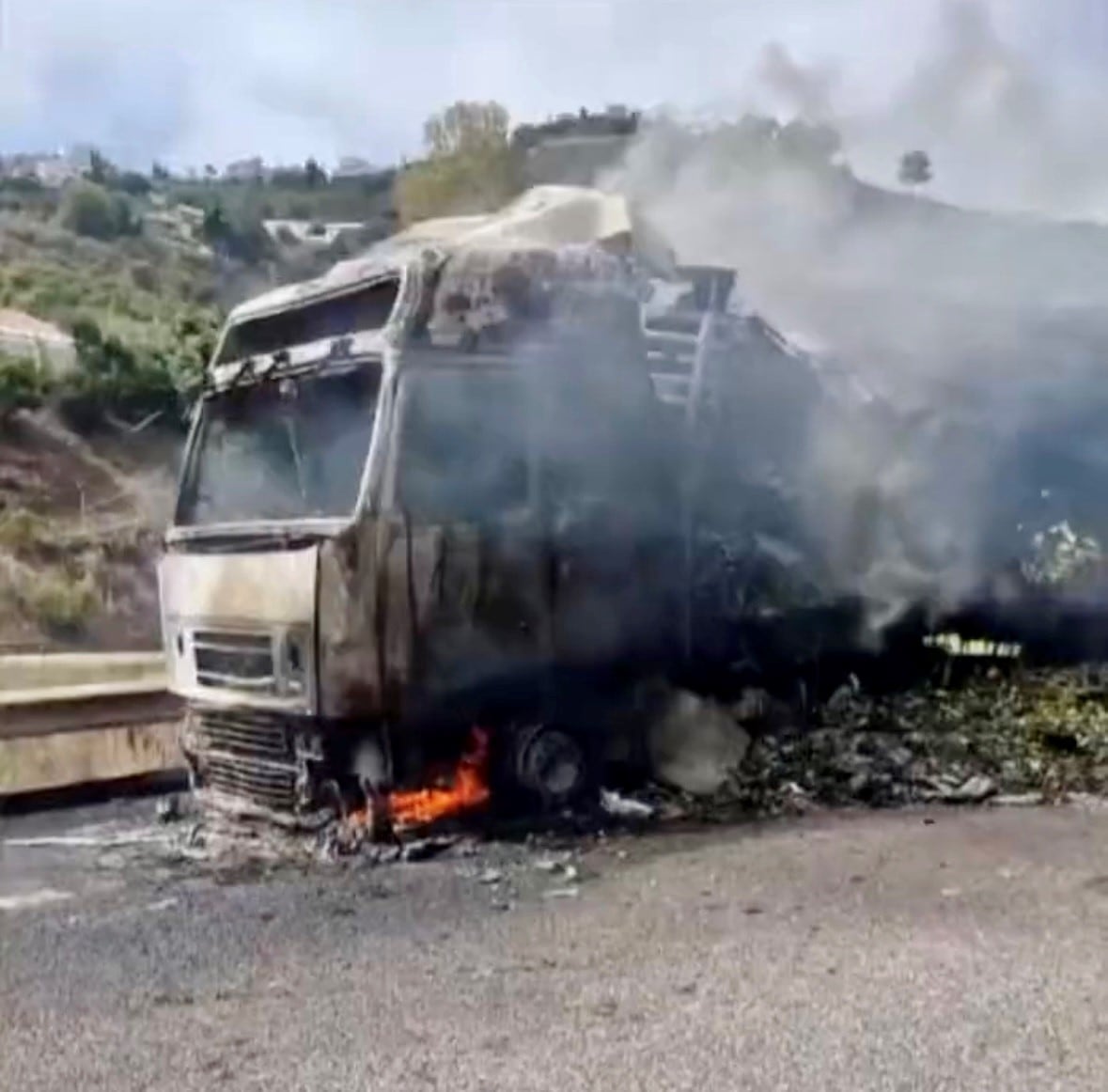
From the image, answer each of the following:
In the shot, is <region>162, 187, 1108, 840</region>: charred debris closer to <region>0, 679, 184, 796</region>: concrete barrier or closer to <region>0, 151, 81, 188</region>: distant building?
<region>0, 679, 184, 796</region>: concrete barrier

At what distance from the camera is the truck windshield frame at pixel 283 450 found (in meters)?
7.58

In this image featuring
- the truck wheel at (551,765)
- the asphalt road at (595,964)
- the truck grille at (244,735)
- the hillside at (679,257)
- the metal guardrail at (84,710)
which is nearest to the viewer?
the asphalt road at (595,964)

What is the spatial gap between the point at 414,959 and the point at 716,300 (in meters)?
4.18

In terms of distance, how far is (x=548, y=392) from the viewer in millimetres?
7910

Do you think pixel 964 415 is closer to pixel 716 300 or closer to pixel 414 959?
pixel 716 300

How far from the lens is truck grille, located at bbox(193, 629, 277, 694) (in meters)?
7.54

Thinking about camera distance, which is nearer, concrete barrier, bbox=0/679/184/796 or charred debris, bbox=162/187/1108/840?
Answer: charred debris, bbox=162/187/1108/840

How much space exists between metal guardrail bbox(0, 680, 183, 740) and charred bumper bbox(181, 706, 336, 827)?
4.00ft

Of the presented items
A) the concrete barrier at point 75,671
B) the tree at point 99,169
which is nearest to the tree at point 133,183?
the tree at point 99,169

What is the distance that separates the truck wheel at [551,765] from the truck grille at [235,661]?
1143 mm

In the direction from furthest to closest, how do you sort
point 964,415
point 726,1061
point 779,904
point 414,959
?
point 964,415 < point 779,904 < point 414,959 < point 726,1061

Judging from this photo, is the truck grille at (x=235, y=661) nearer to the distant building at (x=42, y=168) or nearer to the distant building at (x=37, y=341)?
the distant building at (x=37, y=341)

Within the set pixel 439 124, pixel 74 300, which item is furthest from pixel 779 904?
pixel 74 300

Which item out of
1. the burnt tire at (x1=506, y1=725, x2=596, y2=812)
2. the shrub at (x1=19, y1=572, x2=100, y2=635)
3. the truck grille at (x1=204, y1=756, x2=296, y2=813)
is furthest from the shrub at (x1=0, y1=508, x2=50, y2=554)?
the burnt tire at (x1=506, y1=725, x2=596, y2=812)
